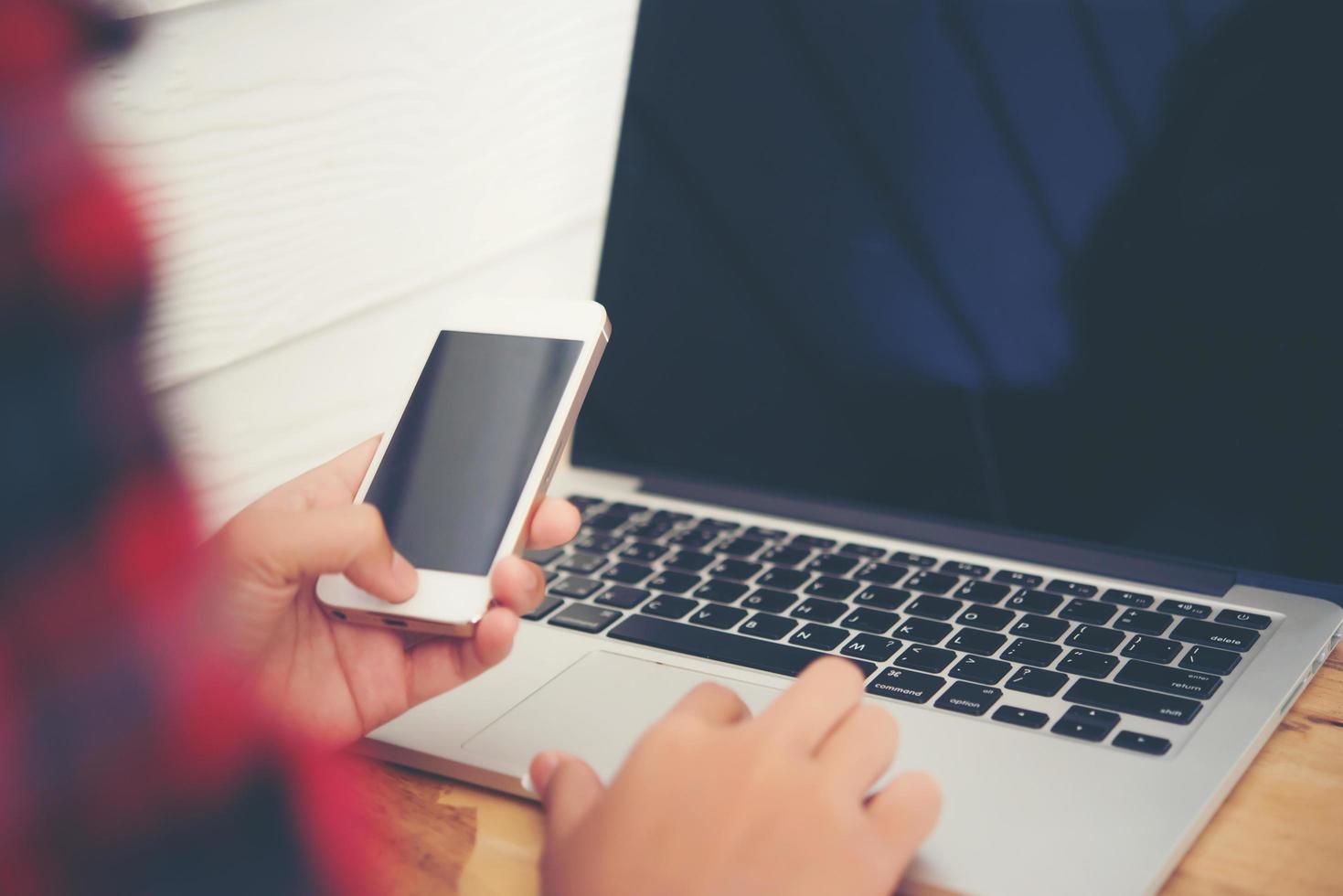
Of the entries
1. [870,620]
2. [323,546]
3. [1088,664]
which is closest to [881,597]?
[870,620]

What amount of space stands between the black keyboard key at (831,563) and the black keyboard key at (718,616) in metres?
0.07

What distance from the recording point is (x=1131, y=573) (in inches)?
26.6

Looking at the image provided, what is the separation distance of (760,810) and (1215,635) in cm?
32

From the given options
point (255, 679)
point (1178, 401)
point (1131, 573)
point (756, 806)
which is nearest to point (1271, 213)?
point (1178, 401)

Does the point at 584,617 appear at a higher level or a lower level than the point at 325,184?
lower

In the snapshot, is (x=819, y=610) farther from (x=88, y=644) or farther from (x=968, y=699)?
(x=88, y=644)

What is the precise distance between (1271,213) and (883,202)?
0.78 ft

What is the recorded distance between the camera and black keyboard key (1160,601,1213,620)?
62 centimetres

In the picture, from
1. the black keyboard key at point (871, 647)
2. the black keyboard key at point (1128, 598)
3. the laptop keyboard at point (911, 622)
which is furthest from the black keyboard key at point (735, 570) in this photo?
the black keyboard key at point (1128, 598)

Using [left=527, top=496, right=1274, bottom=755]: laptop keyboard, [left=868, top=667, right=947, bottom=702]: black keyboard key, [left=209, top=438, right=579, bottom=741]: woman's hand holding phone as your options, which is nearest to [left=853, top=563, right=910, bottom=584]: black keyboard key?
[left=527, top=496, right=1274, bottom=755]: laptop keyboard

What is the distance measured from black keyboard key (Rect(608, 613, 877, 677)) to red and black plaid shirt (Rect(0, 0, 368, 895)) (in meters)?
0.19

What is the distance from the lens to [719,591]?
685 mm

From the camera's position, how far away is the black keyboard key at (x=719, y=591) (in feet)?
2.22

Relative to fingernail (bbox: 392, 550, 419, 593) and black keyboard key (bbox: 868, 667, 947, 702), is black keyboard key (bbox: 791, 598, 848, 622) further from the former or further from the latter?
fingernail (bbox: 392, 550, 419, 593)
